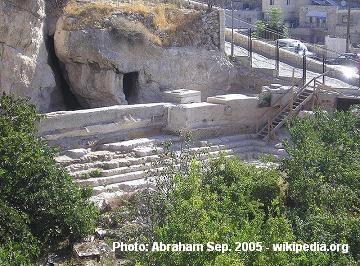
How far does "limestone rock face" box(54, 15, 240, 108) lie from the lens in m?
17.5

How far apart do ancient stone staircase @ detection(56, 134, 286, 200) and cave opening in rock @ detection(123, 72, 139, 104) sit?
303cm

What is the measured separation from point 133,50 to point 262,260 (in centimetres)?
1115

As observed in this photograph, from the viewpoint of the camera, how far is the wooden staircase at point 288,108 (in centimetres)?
1739

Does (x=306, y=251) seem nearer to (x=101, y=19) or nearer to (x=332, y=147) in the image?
(x=332, y=147)

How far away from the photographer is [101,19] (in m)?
18.1

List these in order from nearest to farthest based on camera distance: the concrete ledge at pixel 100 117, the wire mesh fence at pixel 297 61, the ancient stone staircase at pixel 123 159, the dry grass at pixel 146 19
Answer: the ancient stone staircase at pixel 123 159
the concrete ledge at pixel 100 117
the dry grass at pixel 146 19
the wire mesh fence at pixel 297 61

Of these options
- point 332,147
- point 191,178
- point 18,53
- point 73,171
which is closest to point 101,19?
point 18,53

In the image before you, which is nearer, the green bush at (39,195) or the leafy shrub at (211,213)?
the leafy shrub at (211,213)

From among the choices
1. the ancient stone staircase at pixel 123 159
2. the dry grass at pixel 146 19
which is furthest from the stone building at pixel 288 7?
the ancient stone staircase at pixel 123 159

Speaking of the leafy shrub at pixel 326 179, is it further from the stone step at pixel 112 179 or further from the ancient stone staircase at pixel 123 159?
the stone step at pixel 112 179

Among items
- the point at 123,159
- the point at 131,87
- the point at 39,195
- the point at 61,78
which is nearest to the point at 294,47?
the point at 131,87

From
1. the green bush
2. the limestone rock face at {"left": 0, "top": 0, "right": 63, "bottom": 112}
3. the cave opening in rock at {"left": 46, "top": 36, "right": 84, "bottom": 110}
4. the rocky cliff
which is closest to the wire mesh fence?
the rocky cliff

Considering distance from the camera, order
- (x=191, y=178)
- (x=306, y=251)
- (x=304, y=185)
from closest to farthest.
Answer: (x=306, y=251), (x=191, y=178), (x=304, y=185)

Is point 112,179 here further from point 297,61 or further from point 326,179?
point 297,61
